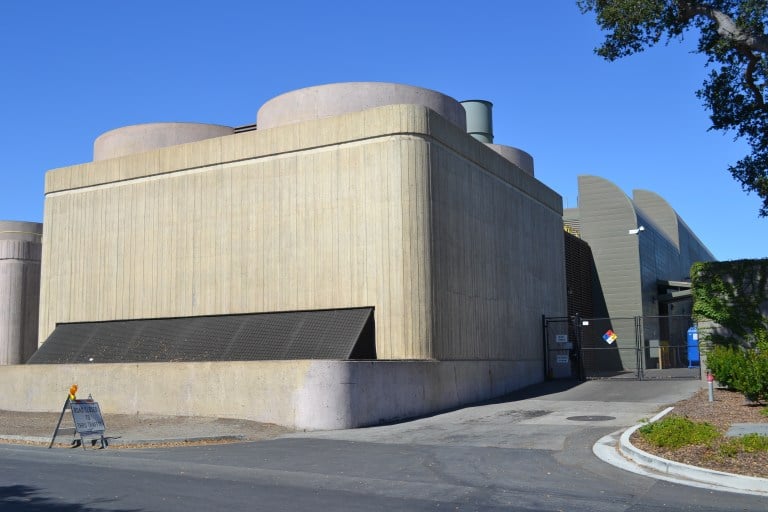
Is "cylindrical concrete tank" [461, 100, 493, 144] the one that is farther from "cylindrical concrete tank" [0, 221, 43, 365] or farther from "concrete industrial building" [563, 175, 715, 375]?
"cylindrical concrete tank" [0, 221, 43, 365]

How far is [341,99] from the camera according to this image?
1073 inches

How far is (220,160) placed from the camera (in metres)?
27.4

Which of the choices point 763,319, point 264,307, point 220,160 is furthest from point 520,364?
point 220,160

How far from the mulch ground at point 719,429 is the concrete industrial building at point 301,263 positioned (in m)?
7.75

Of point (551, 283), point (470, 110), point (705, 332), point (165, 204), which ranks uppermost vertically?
point (470, 110)

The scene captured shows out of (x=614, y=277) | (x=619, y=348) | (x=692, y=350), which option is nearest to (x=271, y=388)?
(x=619, y=348)

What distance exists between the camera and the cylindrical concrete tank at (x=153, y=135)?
1254 inches

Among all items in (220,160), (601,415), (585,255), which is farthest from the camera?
(585,255)

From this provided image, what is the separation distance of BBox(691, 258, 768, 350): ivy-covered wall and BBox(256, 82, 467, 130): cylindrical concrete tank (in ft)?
37.0

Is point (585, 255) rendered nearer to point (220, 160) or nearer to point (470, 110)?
point (470, 110)

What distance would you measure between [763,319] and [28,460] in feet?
73.2

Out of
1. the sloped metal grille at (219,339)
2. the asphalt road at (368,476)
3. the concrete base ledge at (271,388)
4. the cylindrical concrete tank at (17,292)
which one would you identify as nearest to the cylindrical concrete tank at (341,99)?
the sloped metal grille at (219,339)

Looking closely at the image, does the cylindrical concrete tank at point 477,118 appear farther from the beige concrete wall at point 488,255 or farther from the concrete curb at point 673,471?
the concrete curb at point 673,471

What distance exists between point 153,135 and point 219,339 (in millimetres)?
10813
